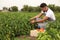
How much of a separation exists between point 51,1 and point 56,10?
1683 millimetres

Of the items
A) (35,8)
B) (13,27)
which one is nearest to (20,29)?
(13,27)

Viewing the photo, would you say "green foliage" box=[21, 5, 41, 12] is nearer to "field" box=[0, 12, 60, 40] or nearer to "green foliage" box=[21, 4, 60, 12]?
"green foliage" box=[21, 4, 60, 12]

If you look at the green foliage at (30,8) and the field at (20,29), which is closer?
the field at (20,29)

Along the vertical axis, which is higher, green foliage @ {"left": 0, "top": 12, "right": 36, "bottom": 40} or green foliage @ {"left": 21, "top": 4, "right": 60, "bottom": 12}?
green foliage @ {"left": 0, "top": 12, "right": 36, "bottom": 40}

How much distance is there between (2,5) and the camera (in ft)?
64.3

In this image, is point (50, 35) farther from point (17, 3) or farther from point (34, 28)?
point (17, 3)

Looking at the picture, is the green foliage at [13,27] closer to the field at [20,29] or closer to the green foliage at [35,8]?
the field at [20,29]

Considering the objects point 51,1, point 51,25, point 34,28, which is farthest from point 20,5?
point 51,25

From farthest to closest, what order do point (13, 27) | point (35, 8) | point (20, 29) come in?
point (35, 8), point (20, 29), point (13, 27)

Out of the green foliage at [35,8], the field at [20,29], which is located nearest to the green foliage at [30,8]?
the green foliage at [35,8]

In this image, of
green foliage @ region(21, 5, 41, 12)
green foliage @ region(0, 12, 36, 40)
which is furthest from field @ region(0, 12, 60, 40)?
green foliage @ region(21, 5, 41, 12)

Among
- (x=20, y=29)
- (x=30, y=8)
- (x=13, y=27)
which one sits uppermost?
(x=13, y=27)

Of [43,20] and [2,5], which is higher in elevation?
[43,20]

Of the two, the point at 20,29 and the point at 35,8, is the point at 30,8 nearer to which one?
the point at 35,8
